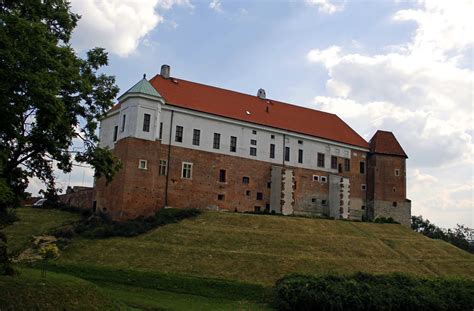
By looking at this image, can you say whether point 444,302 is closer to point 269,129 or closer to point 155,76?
point 269,129

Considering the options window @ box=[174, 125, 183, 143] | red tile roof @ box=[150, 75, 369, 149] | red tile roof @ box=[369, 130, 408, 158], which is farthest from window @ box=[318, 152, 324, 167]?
window @ box=[174, 125, 183, 143]

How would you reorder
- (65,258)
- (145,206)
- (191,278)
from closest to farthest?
(191,278) < (65,258) < (145,206)

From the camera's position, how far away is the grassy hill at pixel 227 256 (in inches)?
957

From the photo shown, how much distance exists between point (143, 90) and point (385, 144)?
90.1ft

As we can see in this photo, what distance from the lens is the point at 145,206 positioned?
37.6 m

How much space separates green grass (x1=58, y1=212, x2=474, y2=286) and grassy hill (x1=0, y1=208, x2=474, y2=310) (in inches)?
2.3

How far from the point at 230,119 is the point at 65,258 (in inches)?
833

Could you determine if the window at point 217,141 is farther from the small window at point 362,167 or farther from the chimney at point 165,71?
the small window at point 362,167

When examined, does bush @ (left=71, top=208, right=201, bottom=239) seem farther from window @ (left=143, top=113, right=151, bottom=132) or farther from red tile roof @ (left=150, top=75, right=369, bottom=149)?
red tile roof @ (left=150, top=75, right=369, bottom=149)

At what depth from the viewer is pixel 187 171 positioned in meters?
41.6

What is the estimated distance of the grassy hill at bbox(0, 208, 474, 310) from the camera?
79.8ft

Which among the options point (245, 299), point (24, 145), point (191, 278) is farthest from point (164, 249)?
point (24, 145)

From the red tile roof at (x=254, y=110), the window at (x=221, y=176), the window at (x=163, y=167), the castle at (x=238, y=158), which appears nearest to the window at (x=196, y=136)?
the castle at (x=238, y=158)

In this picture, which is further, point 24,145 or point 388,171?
point 388,171
